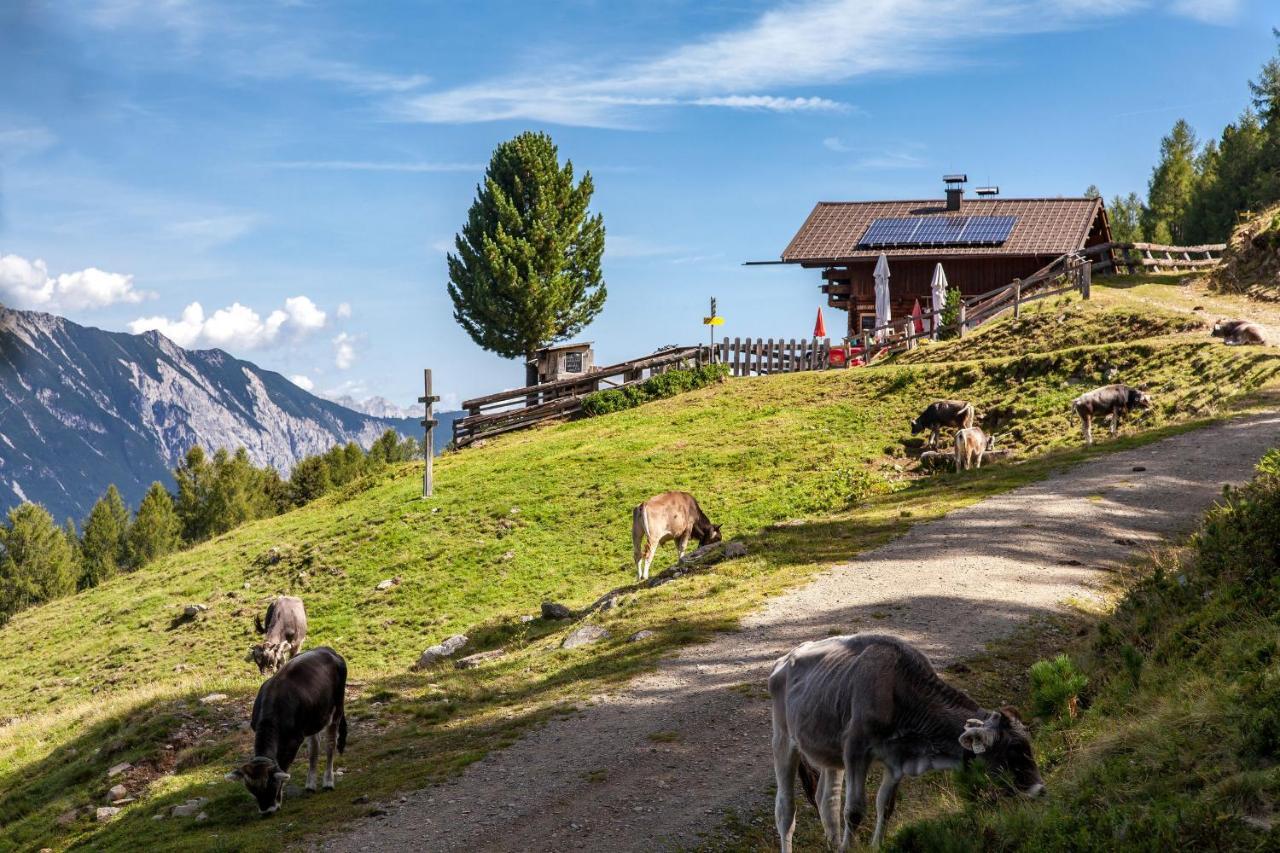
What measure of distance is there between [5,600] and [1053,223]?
8652 centimetres

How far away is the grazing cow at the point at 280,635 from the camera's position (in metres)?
23.9

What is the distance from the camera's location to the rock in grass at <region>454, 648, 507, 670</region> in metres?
19.8

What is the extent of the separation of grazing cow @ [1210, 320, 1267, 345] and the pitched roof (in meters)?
22.7

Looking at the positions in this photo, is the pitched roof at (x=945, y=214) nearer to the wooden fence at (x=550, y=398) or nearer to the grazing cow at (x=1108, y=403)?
the wooden fence at (x=550, y=398)

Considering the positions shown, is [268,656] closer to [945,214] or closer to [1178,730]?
[1178,730]

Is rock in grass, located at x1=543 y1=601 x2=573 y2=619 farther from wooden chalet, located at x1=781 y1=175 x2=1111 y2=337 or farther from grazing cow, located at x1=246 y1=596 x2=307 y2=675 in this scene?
wooden chalet, located at x1=781 y1=175 x2=1111 y2=337

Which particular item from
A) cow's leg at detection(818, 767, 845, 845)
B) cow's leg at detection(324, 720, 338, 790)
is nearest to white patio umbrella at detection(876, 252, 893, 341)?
cow's leg at detection(324, 720, 338, 790)

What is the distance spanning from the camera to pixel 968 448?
29391 mm

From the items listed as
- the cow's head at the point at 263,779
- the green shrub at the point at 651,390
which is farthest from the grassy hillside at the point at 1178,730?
the green shrub at the point at 651,390

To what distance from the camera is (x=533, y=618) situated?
23.5 m

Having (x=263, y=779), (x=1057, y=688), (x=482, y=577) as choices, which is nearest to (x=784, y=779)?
(x=1057, y=688)

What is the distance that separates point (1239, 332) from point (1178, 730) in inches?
1146

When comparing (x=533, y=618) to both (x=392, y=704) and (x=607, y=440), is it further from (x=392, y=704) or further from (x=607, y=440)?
(x=607, y=440)

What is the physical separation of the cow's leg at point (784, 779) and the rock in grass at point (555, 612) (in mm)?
12876
